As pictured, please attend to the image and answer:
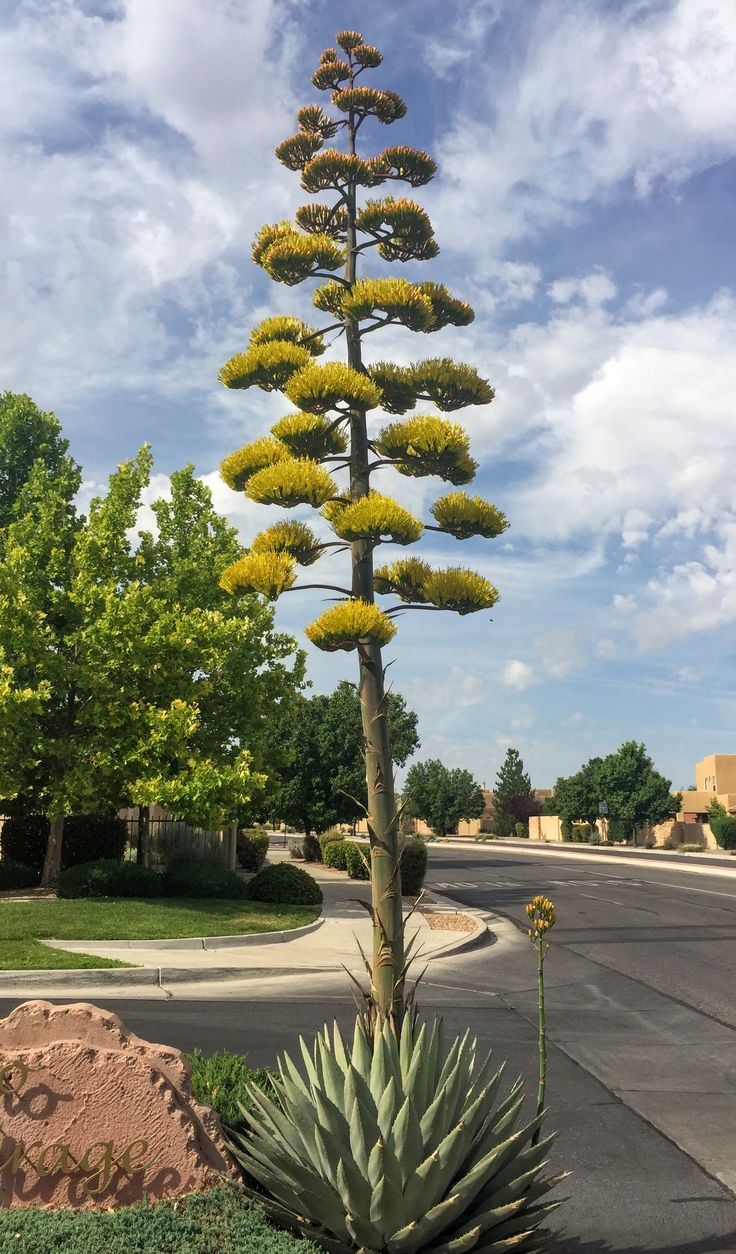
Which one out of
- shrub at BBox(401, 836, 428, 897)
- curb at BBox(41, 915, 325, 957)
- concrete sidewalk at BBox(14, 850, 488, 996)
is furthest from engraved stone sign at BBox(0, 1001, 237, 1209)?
shrub at BBox(401, 836, 428, 897)

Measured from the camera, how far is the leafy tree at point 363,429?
5391mm

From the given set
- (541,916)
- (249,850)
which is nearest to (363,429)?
(541,916)

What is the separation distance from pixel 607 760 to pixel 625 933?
59.7 metres

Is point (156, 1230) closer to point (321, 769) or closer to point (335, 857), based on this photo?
point (335, 857)

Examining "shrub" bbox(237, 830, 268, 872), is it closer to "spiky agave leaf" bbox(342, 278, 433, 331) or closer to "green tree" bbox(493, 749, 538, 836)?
"spiky agave leaf" bbox(342, 278, 433, 331)

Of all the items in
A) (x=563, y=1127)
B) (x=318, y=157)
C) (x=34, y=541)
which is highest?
(x=34, y=541)

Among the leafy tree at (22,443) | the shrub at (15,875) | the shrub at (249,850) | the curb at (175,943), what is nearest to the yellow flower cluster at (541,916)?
the curb at (175,943)

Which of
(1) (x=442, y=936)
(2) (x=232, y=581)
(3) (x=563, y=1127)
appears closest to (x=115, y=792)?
(1) (x=442, y=936)

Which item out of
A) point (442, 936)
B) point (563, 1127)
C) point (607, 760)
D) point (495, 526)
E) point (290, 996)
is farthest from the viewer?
point (607, 760)

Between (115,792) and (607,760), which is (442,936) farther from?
(607,760)

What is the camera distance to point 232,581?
5832mm

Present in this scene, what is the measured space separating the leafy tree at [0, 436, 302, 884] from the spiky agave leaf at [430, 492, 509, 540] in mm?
16841

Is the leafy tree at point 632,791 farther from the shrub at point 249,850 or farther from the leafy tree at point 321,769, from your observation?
the shrub at point 249,850

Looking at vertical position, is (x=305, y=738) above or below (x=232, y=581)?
above
